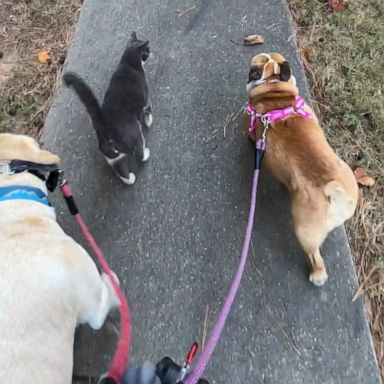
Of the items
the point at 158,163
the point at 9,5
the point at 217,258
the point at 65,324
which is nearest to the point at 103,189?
the point at 158,163

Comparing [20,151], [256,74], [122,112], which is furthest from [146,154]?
[20,151]

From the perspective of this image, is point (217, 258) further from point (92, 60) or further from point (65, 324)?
point (92, 60)

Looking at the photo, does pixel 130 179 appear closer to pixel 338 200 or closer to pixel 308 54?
pixel 338 200

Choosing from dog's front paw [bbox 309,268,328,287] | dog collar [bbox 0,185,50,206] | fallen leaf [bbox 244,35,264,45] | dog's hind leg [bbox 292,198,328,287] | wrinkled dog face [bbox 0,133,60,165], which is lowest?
dog's front paw [bbox 309,268,328,287]

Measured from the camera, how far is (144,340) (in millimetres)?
2656

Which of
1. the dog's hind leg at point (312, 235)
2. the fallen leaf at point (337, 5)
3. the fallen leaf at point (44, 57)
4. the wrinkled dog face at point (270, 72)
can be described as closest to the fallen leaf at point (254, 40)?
the fallen leaf at point (337, 5)

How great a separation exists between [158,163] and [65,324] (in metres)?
1.44

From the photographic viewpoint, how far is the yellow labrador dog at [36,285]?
198 cm

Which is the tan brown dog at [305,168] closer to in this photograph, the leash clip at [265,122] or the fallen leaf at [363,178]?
the leash clip at [265,122]

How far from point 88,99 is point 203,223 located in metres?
1.01

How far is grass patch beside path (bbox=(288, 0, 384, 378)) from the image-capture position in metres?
2.89

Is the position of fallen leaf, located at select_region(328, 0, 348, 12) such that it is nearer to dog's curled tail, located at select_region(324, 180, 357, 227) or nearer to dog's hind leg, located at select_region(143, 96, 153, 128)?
dog's hind leg, located at select_region(143, 96, 153, 128)

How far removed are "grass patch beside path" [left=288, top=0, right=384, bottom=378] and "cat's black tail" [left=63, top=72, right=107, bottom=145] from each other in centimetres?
158

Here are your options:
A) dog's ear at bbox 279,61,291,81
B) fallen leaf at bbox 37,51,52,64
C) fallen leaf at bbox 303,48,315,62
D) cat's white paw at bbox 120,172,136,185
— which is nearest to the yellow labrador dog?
cat's white paw at bbox 120,172,136,185
